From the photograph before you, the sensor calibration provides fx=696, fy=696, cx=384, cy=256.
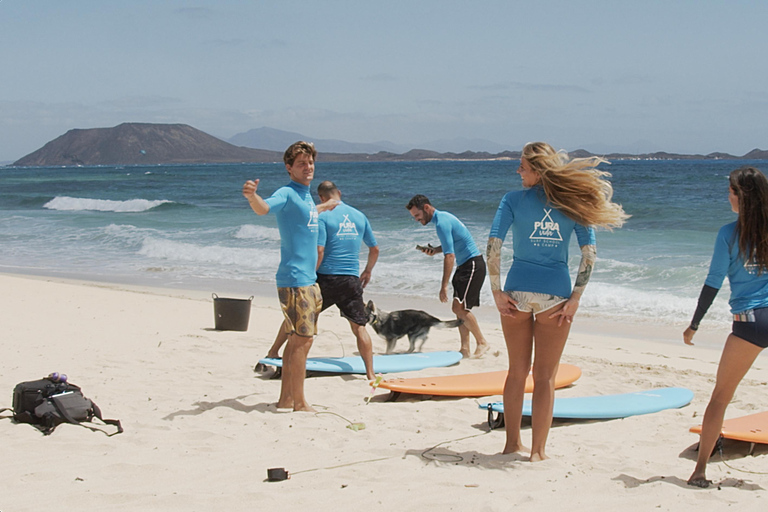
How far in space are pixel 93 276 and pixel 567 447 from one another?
464 inches

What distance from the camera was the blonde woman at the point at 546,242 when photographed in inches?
140

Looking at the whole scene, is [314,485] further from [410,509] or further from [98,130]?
[98,130]

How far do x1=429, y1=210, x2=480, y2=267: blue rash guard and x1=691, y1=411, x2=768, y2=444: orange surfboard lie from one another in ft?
9.60

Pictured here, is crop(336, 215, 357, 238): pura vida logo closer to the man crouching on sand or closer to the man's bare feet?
the man crouching on sand

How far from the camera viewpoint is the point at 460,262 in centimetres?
708

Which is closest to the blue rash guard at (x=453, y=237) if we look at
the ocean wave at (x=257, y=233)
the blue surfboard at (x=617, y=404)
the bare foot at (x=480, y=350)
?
the bare foot at (x=480, y=350)

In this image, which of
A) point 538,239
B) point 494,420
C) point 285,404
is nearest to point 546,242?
point 538,239

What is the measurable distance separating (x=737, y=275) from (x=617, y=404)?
2.18 metres

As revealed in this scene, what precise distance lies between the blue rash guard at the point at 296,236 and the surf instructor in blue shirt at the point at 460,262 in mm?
2245

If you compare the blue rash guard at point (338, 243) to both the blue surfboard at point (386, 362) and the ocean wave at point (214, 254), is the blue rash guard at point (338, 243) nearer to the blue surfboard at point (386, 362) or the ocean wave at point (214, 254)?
the blue surfboard at point (386, 362)

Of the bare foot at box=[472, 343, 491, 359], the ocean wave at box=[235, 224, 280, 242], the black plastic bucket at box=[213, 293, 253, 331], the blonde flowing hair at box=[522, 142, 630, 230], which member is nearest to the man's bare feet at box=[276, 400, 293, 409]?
the blonde flowing hair at box=[522, 142, 630, 230]

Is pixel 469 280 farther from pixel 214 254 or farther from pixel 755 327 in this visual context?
pixel 214 254

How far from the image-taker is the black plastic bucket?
807cm

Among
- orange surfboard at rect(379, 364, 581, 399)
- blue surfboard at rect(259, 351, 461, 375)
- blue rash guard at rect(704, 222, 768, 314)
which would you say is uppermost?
blue rash guard at rect(704, 222, 768, 314)
